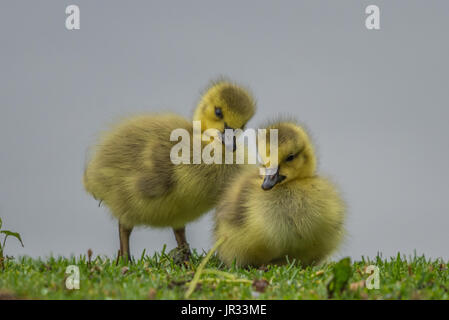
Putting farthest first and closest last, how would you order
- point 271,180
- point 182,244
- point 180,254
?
point 182,244
point 180,254
point 271,180

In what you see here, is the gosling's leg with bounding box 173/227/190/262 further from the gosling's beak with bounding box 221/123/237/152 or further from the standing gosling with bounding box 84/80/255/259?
the gosling's beak with bounding box 221/123/237/152

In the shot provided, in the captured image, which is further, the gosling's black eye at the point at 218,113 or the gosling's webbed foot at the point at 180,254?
the gosling's webbed foot at the point at 180,254

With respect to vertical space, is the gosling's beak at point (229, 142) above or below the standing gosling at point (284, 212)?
above

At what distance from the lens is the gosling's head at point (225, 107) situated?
9.54 ft

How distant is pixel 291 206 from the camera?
2.62m

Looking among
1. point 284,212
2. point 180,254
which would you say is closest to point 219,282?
point 284,212

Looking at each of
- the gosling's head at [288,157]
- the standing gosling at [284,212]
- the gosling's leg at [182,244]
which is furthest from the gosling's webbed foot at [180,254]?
the gosling's head at [288,157]

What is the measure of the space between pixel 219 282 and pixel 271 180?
57 centimetres

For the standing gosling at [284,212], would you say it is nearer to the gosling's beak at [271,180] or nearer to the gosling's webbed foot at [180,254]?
the gosling's beak at [271,180]

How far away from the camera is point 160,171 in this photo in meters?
2.93

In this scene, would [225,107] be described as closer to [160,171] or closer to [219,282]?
[160,171]
